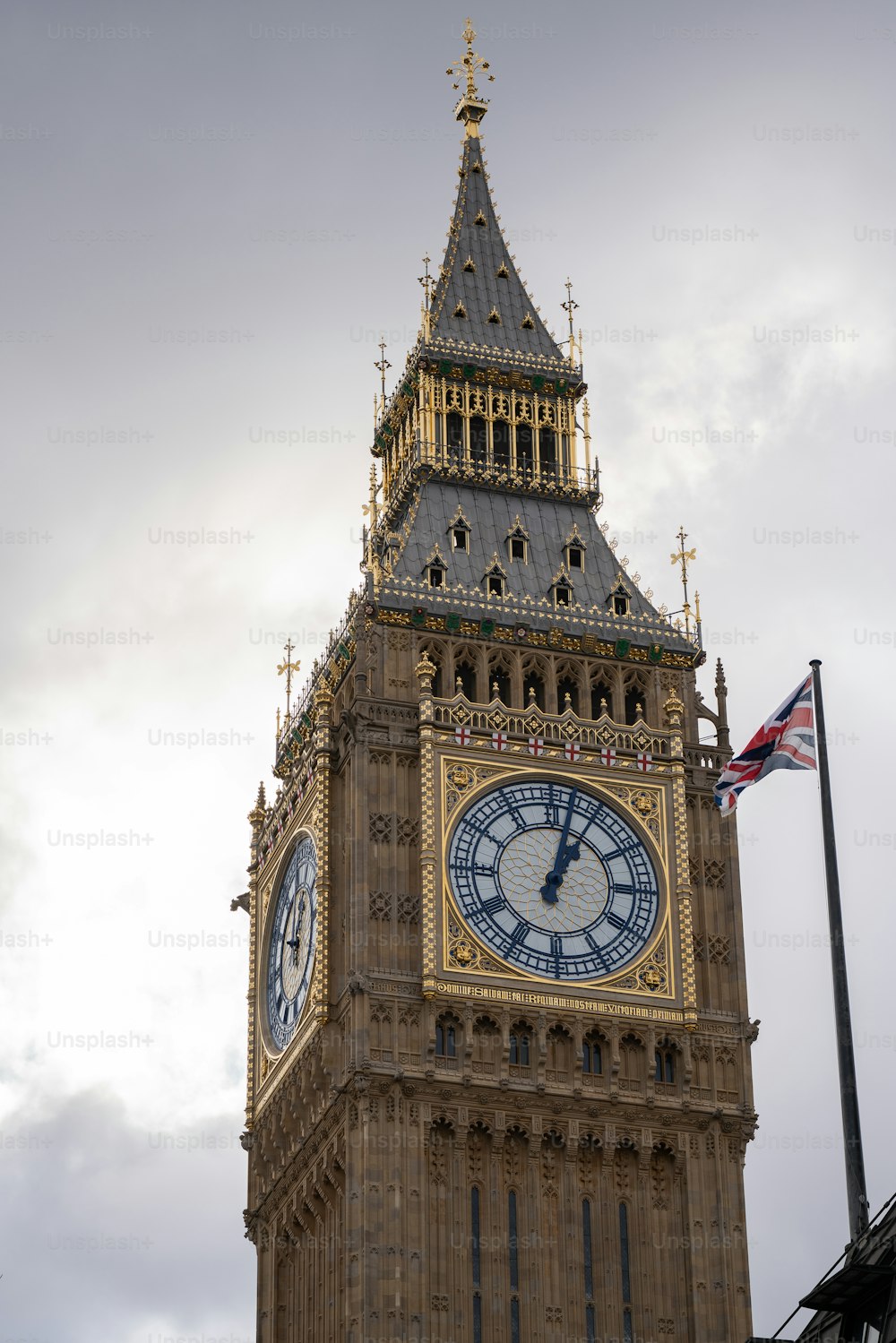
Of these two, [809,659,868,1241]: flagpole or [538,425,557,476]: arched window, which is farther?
[538,425,557,476]: arched window

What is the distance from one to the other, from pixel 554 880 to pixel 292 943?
7.30 meters

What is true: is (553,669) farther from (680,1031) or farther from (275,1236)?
(275,1236)

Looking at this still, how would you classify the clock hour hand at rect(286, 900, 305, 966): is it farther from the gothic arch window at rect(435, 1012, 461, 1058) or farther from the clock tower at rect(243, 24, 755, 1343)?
the gothic arch window at rect(435, 1012, 461, 1058)

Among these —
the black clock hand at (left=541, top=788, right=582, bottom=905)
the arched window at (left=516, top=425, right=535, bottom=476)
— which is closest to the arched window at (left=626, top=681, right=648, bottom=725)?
the black clock hand at (left=541, top=788, right=582, bottom=905)

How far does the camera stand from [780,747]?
63.8m

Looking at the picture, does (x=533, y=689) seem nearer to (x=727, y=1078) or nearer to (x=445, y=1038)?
(x=445, y=1038)

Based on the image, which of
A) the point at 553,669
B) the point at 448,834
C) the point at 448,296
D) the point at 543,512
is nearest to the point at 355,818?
the point at 448,834

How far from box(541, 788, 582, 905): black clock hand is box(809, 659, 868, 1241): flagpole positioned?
69.7ft

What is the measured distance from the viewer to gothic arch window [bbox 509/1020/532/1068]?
260 ft

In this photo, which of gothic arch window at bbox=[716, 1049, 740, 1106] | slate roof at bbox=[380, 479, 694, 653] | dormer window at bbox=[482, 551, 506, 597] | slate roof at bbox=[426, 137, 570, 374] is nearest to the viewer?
gothic arch window at bbox=[716, 1049, 740, 1106]

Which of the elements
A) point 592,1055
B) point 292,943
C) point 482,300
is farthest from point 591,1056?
point 482,300

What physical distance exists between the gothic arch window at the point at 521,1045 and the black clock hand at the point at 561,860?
11.0ft

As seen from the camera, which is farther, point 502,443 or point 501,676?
point 502,443

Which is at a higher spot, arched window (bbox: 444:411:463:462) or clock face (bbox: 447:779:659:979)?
arched window (bbox: 444:411:463:462)
